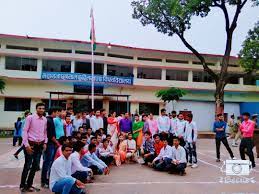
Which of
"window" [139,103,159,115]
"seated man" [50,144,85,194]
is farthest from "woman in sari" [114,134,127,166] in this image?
"window" [139,103,159,115]

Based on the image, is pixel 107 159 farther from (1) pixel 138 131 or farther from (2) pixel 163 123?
(2) pixel 163 123

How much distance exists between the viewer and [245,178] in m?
8.12

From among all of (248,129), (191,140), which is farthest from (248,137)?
(191,140)

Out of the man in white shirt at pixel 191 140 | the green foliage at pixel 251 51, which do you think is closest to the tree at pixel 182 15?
the green foliage at pixel 251 51

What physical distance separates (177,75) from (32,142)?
995 inches

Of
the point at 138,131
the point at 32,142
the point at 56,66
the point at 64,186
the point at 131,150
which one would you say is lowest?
the point at 131,150

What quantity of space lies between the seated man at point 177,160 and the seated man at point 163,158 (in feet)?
0.38

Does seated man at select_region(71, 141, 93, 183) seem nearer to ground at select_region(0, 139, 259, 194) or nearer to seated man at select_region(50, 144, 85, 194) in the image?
ground at select_region(0, 139, 259, 194)

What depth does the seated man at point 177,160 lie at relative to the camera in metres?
8.45

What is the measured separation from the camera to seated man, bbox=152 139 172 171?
8797 millimetres

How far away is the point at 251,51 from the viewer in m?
21.8

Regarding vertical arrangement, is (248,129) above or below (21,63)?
below

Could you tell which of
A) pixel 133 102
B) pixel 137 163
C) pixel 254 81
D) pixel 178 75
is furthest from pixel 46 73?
pixel 254 81

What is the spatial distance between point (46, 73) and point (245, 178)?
20643mm
